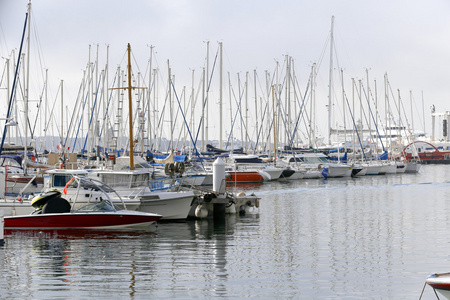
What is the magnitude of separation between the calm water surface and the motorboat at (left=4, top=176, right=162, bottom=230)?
0.67 m

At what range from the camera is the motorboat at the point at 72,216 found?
2669 centimetres

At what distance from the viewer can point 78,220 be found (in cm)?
2677

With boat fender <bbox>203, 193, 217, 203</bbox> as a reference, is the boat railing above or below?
above

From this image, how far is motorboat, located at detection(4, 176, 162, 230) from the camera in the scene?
26688 mm

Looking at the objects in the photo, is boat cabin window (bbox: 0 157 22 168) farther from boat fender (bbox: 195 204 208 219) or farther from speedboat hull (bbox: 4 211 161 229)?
speedboat hull (bbox: 4 211 161 229)

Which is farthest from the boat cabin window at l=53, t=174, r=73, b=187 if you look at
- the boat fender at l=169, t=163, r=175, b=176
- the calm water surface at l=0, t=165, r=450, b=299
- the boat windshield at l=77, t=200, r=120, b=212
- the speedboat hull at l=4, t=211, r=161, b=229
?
Answer: the boat fender at l=169, t=163, r=175, b=176

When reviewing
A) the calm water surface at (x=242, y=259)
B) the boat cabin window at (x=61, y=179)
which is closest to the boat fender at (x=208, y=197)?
the calm water surface at (x=242, y=259)

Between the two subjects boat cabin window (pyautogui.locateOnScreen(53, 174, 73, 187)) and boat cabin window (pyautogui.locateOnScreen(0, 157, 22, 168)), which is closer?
boat cabin window (pyautogui.locateOnScreen(53, 174, 73, 187))

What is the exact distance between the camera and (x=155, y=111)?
81.5m

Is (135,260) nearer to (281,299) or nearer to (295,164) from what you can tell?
(281,299)

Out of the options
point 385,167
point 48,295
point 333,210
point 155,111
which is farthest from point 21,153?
point 48,295

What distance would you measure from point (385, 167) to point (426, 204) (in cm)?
4239

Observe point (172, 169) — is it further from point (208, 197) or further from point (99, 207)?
point (99, 207)

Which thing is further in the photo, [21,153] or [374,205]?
[21,153]
